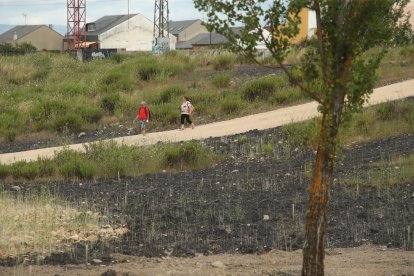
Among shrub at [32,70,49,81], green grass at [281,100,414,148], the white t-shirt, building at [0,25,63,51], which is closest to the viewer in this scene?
green grass at [281,100,414,148]

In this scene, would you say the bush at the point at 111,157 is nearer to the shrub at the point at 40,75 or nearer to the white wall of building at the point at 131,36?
the shrub at the point at 40,75

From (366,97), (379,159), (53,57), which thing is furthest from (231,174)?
(53,57)

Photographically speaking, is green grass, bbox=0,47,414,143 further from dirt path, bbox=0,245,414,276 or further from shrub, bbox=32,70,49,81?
dirt path, bbox=0,245,414,276

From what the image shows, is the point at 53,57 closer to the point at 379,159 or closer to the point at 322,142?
the point at 379,159

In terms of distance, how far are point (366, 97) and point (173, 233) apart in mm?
4781

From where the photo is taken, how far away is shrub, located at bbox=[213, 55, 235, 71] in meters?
37.3

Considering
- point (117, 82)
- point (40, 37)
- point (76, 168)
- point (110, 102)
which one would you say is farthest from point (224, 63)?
point (40, 37)

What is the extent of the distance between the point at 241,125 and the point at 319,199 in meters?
18.6

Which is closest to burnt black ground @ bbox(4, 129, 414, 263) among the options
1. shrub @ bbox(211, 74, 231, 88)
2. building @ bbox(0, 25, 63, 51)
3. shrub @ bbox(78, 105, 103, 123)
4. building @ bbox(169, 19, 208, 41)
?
shrub @ bbox(78, 105, 103, 123)

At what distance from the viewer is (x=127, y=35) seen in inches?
3120

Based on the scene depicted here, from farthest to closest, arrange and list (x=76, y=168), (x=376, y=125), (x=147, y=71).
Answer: (x=147, y=71), (x=376, y=125), (x=76, y=168)

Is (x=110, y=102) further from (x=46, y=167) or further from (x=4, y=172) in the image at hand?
(x=4, y=172)

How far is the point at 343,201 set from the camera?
13.8 metres

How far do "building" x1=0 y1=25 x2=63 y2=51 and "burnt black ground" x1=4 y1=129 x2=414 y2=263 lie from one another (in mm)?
66376
